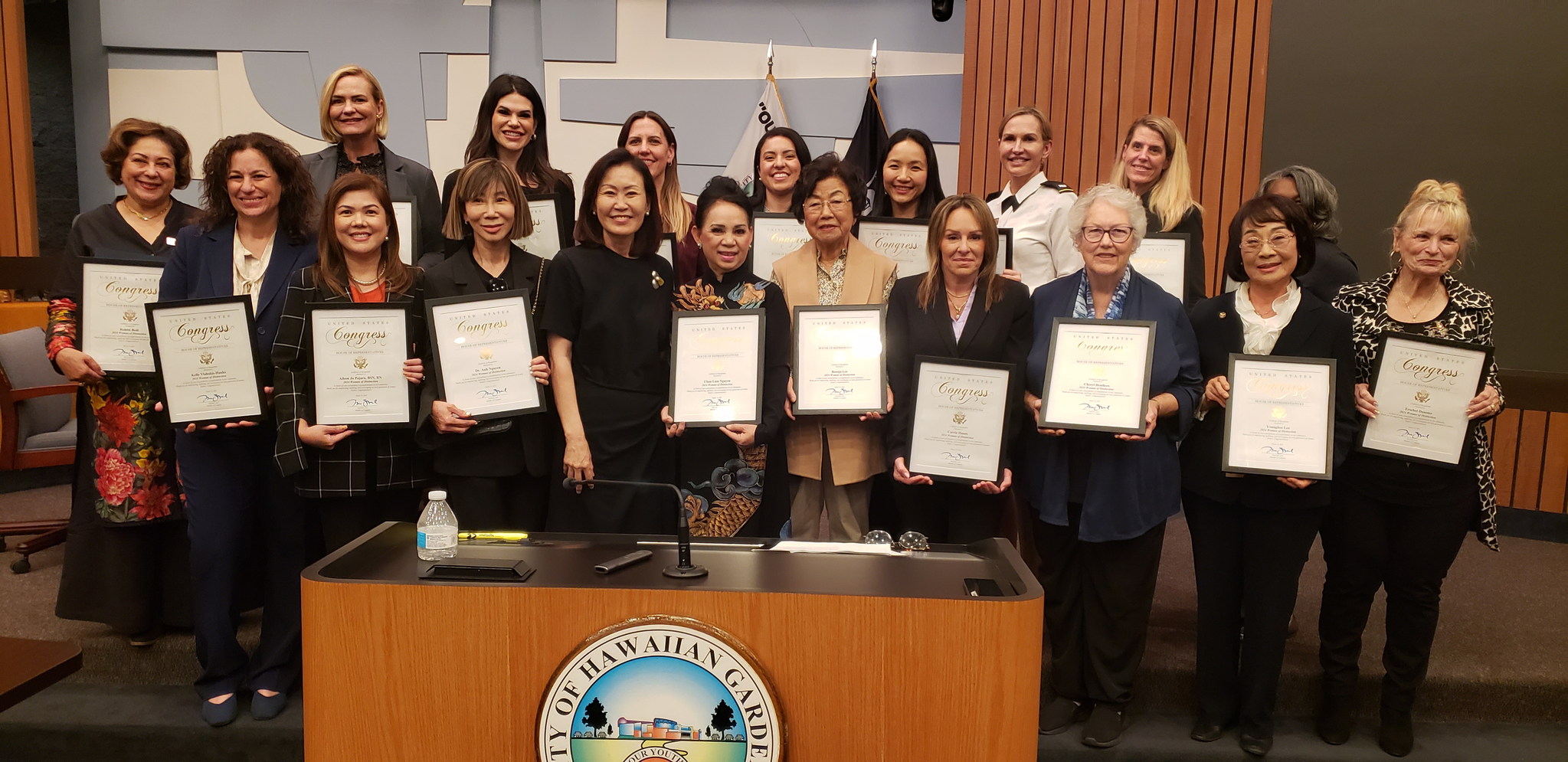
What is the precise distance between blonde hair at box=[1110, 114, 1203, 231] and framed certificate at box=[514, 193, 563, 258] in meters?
1.91

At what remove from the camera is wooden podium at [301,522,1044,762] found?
1.57 m

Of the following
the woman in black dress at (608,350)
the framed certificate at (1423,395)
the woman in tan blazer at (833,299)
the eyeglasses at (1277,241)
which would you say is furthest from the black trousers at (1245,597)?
the woman in black dress at (608,350)

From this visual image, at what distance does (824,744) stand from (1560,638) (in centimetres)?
320

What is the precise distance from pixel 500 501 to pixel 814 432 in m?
0.93

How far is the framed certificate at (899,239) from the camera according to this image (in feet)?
10.0

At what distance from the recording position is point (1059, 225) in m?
3.20

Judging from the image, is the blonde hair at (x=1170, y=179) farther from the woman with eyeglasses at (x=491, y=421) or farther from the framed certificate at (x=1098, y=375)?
the woman with eyeglasses at (x=491, y=421)

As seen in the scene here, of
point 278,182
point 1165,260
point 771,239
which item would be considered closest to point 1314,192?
point 1165,260

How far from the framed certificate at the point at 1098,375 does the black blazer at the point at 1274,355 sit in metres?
0.26

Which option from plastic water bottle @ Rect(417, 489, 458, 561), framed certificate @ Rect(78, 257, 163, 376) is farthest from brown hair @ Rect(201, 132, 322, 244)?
plastic water bottle @ Rect(417, 489, 458, 561)

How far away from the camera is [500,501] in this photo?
267 cm

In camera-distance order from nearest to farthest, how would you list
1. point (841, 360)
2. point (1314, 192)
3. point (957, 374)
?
point (957, 374)
point (841, 360)
point (1314, 192)

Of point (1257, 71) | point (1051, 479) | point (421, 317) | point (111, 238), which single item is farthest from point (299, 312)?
point (1257, 71)

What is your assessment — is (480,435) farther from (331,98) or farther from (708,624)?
(331,98)
